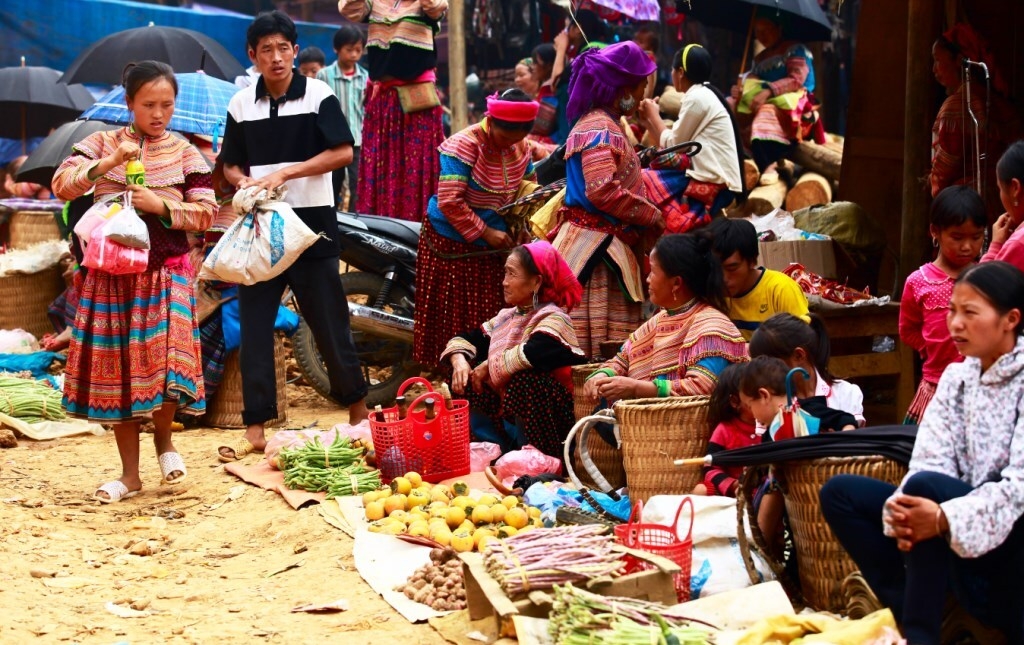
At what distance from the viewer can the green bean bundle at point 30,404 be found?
332 inches

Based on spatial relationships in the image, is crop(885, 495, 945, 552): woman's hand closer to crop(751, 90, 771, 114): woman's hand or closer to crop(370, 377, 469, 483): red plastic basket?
crop(370, 377, 469, 483): red plastic basket

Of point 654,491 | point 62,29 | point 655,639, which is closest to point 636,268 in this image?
point 654,491

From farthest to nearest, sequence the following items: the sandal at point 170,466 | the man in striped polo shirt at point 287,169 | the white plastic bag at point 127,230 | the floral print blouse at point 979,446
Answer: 1. the man in striped polo shirt at point 287,169
2. the sandal at point 170,466
3. the white plastic bag at point 127,230
4. the floral print blouse at point 979,446

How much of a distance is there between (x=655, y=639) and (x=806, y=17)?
6897mm

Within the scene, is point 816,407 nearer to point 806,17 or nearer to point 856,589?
point 856,589

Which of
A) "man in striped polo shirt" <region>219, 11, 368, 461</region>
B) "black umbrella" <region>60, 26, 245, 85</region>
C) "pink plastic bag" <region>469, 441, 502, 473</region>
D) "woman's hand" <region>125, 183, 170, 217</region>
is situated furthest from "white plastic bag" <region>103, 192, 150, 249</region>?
"black umbrella" <region>60, 26, 245, 85</region>

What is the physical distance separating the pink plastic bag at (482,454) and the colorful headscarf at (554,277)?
87cm


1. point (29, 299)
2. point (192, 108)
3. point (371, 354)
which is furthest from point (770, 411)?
point (29, 299)

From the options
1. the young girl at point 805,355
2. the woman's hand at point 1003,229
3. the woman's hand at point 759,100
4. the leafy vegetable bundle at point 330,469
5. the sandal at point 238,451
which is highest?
the woman's hand at point 759,100

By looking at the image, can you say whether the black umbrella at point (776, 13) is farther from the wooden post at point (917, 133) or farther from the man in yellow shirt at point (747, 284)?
the man in yellow shirt at point (747, 284)

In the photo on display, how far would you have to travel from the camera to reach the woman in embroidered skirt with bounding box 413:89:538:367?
24.0 ft

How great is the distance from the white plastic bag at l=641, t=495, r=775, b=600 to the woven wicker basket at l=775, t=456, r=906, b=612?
22cm

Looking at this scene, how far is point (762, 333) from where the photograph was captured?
4934mm

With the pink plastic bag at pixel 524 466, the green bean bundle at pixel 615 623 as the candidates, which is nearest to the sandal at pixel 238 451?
the pink plastic bag at pixel 524 466
